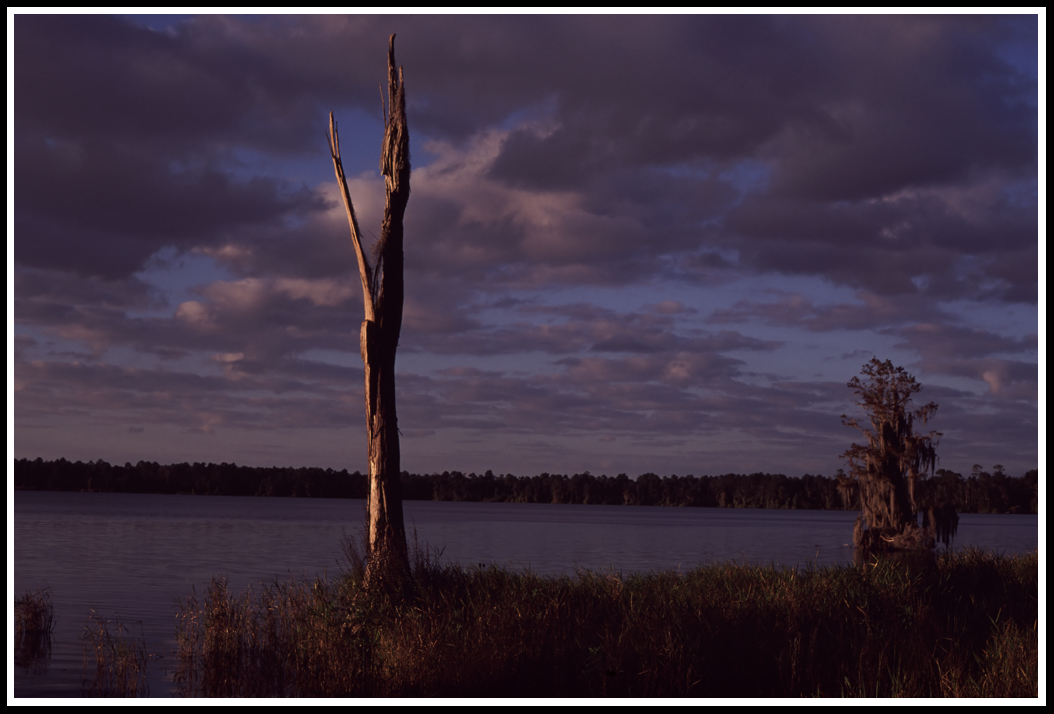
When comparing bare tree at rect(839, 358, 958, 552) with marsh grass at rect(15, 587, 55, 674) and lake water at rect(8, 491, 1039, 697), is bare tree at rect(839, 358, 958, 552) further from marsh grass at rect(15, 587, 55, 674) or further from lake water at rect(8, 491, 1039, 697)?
marsh grass at rect(15, 587, 55, 674)

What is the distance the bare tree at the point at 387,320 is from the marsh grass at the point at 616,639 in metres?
1.41

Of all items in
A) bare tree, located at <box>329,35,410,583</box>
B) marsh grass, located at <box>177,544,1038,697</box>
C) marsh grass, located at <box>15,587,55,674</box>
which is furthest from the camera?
marsh grass, located at <box>15,587,55,674</box>

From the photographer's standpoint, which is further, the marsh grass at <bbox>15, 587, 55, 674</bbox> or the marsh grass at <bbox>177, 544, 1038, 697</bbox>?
the marsh grass at <bbox>15, 587, 55, 674</bbox>

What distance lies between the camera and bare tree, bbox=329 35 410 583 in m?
17.4

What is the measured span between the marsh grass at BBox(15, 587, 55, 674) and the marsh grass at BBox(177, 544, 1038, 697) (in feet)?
17.9

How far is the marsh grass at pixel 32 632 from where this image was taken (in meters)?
20.2

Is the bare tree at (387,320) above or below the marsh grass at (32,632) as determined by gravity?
above

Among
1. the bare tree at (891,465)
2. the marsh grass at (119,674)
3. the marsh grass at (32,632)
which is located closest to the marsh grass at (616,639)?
the marsh grass at (119,674)

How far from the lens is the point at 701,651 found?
1394cm

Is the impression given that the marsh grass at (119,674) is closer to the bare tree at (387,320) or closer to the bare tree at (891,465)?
the bare tree at (387,320)

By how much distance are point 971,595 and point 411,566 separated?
39.0 ft

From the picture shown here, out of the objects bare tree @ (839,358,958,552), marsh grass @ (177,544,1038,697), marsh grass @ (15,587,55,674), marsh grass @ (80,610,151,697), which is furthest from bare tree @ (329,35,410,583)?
bare tree @ (839,358,958,552)

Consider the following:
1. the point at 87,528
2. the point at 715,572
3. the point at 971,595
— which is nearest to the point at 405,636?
the point at 715,572

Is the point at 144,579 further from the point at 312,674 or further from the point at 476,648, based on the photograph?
the point at 476,648
